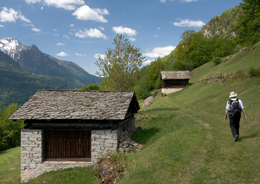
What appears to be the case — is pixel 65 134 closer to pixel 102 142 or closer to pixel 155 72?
pixel 102 142

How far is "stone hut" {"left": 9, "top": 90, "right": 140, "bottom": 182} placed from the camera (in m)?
12.0

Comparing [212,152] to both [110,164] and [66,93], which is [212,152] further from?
[66,93]

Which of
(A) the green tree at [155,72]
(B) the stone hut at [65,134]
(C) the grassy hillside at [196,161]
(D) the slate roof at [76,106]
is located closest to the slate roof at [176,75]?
(A) the green tree at [155,72]

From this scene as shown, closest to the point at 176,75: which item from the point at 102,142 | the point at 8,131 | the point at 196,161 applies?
the point at 102,142

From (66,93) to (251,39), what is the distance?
2524cm

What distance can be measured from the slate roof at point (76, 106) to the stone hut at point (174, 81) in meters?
29.3

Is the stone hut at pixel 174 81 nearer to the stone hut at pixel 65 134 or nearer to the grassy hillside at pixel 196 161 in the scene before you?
the grassy hillside at pixel 196 161

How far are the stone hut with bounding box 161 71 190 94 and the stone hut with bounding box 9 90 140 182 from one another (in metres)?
31.6

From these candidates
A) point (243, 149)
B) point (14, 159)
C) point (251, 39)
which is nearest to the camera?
point (243, 149)

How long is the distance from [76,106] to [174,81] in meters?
34.0

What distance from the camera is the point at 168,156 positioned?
9328 mm

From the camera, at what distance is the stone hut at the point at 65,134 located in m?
12.0

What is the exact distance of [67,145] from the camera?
1288cm

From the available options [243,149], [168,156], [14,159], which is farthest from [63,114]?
[14,159]
